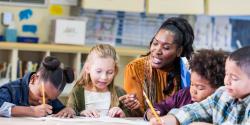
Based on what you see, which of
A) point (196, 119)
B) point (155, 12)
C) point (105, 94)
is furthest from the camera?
point (155, 12)

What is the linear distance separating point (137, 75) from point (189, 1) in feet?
6.42

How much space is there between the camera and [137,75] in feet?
6.82

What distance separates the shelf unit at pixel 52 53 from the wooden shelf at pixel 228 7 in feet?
2.12

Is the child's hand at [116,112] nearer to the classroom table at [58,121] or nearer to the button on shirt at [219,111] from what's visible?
the classroom table at [58,121]

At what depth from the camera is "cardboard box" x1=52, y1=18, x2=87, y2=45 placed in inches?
143

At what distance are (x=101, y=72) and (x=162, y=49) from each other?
11.2 inches

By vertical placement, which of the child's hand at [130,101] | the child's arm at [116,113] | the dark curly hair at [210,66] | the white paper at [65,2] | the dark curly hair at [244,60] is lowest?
the child's arm at [116,113]

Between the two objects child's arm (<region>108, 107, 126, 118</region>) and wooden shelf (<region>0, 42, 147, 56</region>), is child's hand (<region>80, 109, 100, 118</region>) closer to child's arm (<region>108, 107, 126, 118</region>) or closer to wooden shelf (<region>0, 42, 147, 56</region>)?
child's arm (<region>108, 107, 126, 118</region>)

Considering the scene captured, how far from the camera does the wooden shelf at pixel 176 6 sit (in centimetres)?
383

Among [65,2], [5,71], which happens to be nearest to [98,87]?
[5,71]

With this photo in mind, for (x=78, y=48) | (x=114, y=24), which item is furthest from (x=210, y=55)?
(x=114, y=24)

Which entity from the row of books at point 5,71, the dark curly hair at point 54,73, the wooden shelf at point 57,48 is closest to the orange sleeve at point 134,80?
the dark curly hair at point 54,73

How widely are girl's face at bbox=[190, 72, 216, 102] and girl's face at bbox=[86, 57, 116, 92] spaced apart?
40 cm

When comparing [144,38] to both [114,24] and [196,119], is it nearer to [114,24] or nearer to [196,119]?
[114,24]
